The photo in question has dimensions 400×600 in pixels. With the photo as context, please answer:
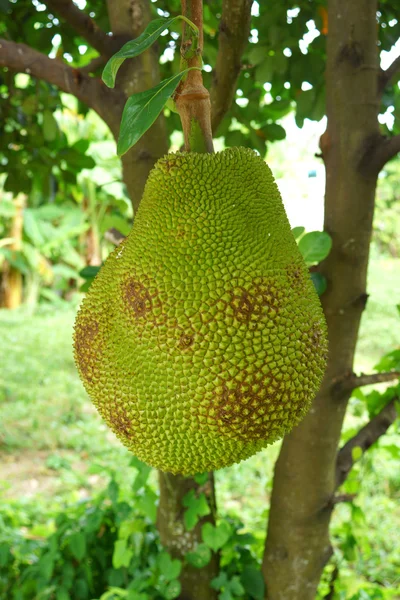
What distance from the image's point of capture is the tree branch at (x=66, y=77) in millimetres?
1193

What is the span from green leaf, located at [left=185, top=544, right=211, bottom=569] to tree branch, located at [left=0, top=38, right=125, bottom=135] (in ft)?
3.04

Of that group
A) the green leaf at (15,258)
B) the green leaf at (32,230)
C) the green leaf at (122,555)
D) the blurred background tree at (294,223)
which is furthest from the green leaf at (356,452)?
the green leaf at (15,258)

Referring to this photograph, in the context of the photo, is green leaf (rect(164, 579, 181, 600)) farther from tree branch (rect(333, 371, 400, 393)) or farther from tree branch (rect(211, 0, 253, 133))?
tree branch (rect(211, 0, 253, 133))

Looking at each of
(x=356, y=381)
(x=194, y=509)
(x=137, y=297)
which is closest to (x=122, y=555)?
(x=194, y=509)

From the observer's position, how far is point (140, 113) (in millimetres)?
623

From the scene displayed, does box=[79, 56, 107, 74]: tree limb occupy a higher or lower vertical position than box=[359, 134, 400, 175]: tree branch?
higher

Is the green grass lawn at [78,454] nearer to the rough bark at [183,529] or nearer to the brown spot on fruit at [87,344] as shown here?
the rough bark at [183,529]

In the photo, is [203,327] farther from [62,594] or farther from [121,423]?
[62,594]

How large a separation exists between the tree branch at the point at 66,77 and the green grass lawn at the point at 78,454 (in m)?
0.90

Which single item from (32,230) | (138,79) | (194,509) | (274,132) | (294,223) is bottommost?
(194,509)

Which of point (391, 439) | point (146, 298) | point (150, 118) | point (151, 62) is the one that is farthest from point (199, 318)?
point (391, 439)

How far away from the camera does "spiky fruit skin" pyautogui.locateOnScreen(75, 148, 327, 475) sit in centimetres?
70

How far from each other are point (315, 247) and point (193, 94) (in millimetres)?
341

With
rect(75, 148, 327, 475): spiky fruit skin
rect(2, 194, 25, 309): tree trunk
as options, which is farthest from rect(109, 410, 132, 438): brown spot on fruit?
rect(2, 194, 25, 309): tree trunk
